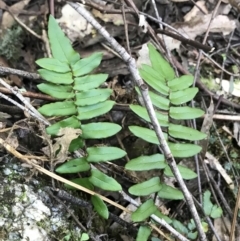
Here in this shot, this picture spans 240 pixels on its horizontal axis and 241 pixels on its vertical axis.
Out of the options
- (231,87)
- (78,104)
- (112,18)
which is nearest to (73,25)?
(112,18)

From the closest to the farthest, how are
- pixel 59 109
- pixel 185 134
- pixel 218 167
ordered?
pixel 59 109
pixel 185 134
pixel 218 167

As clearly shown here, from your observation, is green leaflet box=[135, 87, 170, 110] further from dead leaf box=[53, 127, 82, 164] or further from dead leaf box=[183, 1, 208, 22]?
dead leaf box=[183, 1, 208, 22]

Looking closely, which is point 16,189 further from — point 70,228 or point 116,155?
point 116,155

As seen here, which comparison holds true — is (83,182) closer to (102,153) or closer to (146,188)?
(102,153)

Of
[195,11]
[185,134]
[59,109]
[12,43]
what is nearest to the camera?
[59,109]

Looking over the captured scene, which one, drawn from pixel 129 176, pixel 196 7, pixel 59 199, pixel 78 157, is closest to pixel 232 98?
pixel 196 7

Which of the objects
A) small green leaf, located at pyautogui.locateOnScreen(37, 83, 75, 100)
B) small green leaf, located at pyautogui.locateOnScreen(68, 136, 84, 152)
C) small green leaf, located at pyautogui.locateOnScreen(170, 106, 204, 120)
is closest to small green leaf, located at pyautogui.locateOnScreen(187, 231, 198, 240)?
small green leaf, located at pyautogui.locateOnScreen(170, 106, 204, 120)
